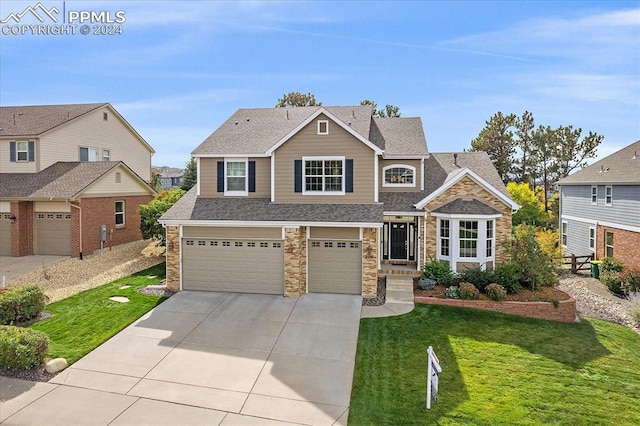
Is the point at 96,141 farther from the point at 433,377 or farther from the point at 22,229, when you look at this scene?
the point at 433,377

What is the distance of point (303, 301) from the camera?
13.9m

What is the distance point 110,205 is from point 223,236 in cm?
1145

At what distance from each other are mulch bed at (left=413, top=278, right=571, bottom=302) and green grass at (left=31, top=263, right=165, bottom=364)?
33.2ft

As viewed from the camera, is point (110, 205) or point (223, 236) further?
point (110, 205)

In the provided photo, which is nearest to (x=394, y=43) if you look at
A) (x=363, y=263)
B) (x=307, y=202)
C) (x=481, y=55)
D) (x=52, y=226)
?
(x=481, y=55)

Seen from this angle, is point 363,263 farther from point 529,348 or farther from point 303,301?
point 529,348

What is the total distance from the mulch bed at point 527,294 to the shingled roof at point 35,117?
2371 cm

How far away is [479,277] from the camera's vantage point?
Result: 14.8 metres

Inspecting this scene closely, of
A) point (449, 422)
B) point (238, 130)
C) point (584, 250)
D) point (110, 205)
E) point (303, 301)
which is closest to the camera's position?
point (449, 422)

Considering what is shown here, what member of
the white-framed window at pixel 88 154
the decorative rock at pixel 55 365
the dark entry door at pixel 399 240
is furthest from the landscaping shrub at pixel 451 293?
the white-framed window at pixel 88 154

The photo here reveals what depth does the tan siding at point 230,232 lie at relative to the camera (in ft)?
48.2

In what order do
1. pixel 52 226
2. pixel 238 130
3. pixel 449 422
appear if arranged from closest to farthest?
pixel 449 422 < pixel 238 130 < pixel 52 226

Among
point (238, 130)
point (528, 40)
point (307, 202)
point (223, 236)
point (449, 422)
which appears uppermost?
point (528, 40)

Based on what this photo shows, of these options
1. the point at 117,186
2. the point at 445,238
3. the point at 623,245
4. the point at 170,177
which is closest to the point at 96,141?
the point at 117,186
